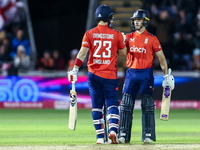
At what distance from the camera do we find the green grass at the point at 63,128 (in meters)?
8.34

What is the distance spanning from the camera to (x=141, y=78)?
7.75 m

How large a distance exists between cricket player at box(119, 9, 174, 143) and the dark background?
12.3 metres

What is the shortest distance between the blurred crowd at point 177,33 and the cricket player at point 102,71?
961 centimetres

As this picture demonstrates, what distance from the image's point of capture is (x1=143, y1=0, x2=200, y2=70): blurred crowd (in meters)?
17.2

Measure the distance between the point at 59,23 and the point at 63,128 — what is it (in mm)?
11164

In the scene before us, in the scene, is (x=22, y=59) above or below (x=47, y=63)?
above

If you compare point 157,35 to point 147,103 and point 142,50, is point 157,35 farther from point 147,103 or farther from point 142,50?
point 147,103

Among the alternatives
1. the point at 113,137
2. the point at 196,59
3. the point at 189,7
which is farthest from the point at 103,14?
the point at 189,7

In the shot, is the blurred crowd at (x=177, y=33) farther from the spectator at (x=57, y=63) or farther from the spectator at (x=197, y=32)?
the spectator at (x=57, y=63)

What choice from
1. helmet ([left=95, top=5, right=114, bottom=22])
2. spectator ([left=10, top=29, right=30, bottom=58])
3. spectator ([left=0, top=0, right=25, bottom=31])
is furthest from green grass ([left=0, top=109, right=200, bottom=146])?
spectator ([left=0, top=0, right=25, bottom=31])

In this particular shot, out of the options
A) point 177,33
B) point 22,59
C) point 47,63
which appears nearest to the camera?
point 22,59

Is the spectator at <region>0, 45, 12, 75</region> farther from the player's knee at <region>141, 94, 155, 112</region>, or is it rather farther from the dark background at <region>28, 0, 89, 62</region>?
the player's knee at <region>141, 94, 155, 112</region>

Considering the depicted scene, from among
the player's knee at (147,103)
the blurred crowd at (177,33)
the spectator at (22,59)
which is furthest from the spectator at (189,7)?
the player's knee at (147,103)

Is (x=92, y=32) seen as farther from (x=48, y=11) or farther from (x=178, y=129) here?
(x=48, y=11)
